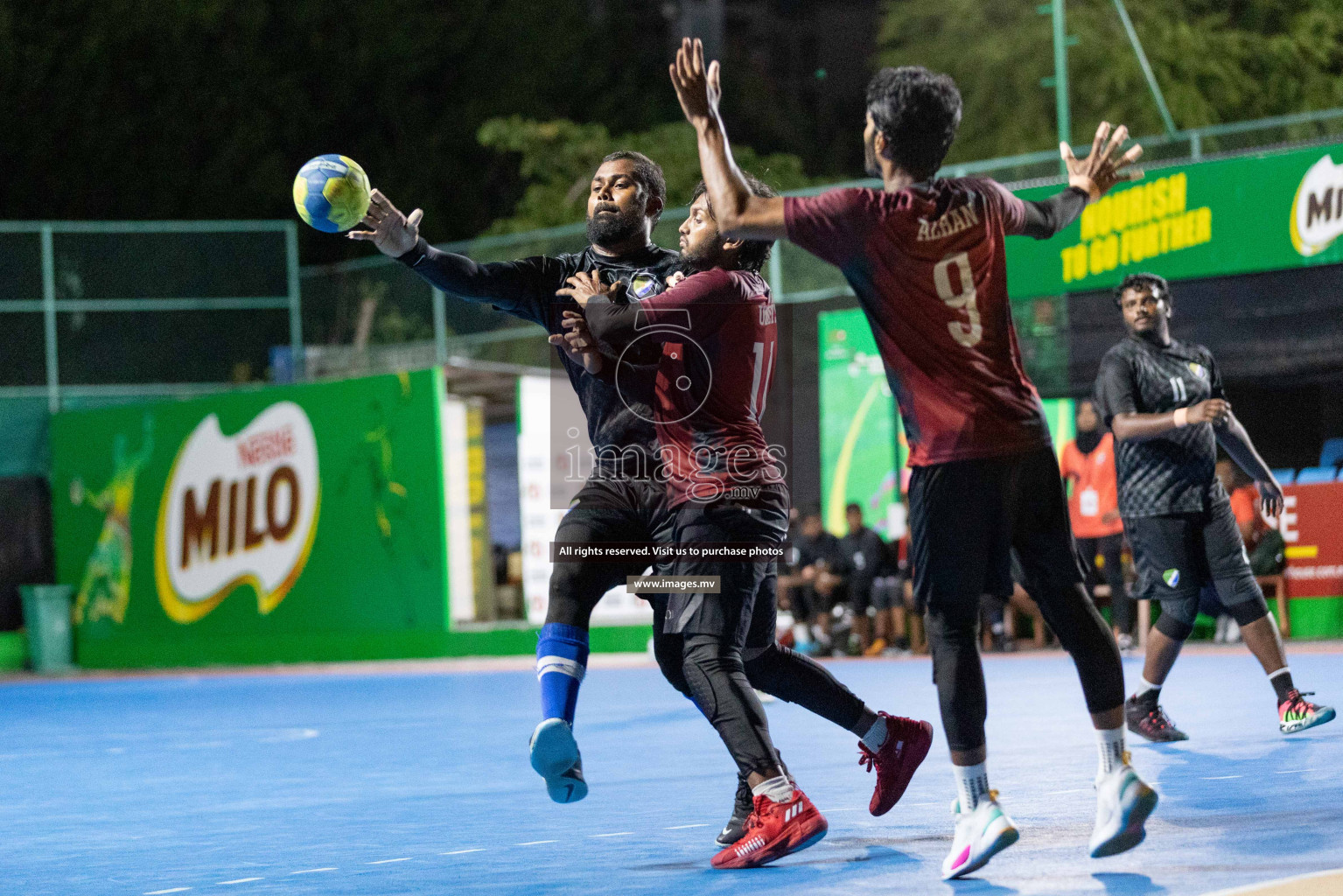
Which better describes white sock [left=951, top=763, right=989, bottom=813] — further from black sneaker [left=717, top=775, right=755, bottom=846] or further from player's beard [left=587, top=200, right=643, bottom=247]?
player's beard [left=587, top=200, right=643, bottom=247]

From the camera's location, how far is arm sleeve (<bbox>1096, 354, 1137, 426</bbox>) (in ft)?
24.4

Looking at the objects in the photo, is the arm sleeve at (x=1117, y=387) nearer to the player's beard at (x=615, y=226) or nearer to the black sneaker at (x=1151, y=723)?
the black sneaker at (x=1151, y=723)

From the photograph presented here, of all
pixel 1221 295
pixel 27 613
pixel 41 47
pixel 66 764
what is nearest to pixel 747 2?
pixel 41 47

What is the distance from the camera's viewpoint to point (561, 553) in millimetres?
5137

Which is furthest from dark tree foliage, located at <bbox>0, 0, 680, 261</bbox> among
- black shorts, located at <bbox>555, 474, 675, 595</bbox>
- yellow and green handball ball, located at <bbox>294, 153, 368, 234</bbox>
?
black shorts, located at <bbox>555, 474, 675, 595</bbox>

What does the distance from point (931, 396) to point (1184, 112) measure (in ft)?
83.8

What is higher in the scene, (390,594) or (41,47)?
(41,47)

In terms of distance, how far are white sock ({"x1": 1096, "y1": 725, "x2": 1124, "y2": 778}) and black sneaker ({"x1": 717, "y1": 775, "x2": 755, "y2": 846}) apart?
1.09 m

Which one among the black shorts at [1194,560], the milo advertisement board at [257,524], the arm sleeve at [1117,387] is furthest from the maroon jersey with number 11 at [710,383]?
the milo advertisement board at [257,524]

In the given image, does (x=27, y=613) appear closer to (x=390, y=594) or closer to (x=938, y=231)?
(x=390, y=594)

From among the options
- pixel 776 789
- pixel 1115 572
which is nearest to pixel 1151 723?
pixel 776 789

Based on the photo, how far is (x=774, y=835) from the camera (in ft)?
15.7

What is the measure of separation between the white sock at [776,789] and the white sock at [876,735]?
25.4 inches

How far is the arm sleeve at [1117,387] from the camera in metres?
7.43
